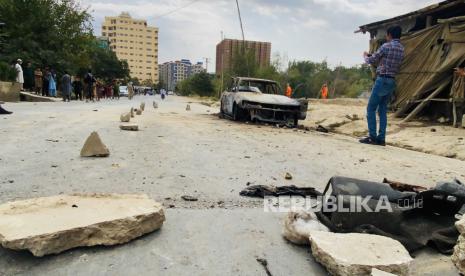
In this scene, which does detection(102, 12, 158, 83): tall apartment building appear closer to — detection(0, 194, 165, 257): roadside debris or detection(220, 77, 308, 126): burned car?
detection(220, 77, 308, 126): burned car

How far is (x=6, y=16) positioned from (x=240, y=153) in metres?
25.0

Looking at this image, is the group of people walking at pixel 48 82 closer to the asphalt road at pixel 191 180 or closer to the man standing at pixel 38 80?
the man standing at pixel 38 80

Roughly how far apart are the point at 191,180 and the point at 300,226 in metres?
1.51

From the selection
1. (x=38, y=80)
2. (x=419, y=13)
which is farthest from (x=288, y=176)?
(x=38, y=80)

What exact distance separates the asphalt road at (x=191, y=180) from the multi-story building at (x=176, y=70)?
152217 mm

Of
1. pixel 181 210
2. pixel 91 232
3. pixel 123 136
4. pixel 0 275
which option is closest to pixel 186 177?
pixel 181 210

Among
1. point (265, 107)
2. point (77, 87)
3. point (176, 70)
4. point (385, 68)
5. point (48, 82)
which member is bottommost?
point (265, 107)

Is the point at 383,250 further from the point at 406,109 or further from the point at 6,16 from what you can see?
the point at 6,16

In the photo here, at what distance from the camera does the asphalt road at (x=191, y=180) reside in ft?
6.77

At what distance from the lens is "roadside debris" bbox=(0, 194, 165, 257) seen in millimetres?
2001

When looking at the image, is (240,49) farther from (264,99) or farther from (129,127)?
(129,127)

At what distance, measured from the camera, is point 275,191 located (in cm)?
336

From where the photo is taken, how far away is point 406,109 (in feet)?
38.9

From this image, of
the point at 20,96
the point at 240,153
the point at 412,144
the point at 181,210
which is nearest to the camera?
the point at 181,210
